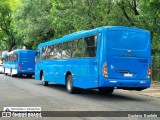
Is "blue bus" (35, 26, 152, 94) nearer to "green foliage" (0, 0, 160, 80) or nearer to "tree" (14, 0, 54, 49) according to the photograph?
"green foliage" (0, 0, 160, 80)

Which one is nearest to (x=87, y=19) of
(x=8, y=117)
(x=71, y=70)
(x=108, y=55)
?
(x=71, y=70)

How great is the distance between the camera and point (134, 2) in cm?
2688

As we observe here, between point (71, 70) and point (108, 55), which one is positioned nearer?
point (108, 55)

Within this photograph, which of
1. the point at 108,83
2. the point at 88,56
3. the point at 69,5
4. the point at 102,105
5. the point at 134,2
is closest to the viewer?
the point at 102,105

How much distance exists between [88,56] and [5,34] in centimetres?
4752

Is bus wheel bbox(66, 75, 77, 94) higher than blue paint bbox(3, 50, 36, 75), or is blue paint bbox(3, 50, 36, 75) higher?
blue paint bbox(3, 50, 36, 75)

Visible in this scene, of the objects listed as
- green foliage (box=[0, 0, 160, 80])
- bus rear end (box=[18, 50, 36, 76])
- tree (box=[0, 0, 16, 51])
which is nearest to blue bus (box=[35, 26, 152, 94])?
green foliage (box=[0, 0, 160, 80])

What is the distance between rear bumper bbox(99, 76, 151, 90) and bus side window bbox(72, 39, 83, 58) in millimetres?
2583

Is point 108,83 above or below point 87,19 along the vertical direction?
below

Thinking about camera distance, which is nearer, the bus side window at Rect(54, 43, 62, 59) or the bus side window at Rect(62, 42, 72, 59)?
the bus side window at Rect(62, 42, 72, 59)

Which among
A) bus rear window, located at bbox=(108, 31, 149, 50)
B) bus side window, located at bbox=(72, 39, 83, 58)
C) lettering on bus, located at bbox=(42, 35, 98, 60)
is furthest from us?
bus side window, located at bbox=(72, 39, 83, 58)

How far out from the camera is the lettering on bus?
53.5ft

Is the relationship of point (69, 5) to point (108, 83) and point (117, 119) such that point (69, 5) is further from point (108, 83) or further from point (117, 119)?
point (117, 119)

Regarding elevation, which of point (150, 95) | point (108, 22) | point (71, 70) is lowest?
point (150, 95)
